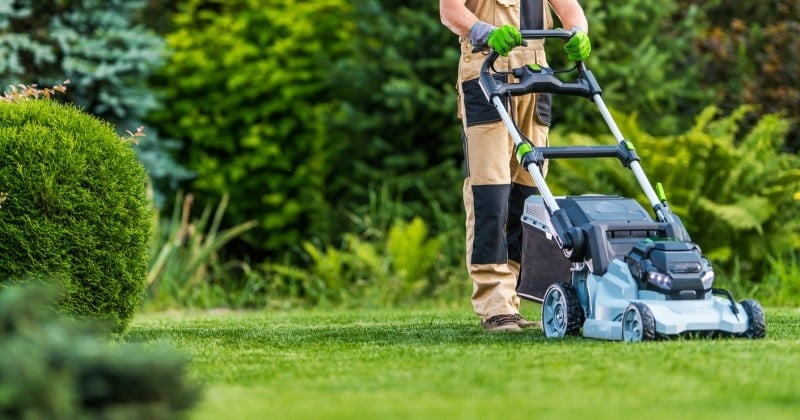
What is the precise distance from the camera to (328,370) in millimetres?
4242

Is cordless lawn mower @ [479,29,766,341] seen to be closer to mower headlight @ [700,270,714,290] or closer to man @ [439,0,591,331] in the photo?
mower headlight @ [700,270,714,290]

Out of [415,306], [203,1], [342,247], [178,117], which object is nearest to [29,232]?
[415,306]

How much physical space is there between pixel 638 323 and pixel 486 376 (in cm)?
103

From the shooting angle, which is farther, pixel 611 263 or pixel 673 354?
pixel 611 263

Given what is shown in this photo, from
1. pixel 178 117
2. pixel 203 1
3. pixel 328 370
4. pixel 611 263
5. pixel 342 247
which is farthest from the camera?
pixel 203 1

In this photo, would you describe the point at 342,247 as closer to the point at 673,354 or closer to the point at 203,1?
the point at 203,1

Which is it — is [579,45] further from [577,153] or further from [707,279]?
[707,279]

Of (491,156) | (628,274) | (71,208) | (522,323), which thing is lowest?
(522,323)

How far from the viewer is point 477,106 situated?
19.4ft

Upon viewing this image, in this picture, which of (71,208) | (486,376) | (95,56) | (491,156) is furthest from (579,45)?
(95,56)

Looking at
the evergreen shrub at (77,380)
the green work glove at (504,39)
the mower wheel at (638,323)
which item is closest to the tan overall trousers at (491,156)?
the green work glove at (504,39)

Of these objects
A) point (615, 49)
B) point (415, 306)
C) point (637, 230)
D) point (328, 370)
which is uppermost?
point (615, 49)

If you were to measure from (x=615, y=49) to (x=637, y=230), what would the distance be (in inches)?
257

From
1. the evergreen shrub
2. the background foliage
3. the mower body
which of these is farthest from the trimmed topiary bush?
the background foliage
